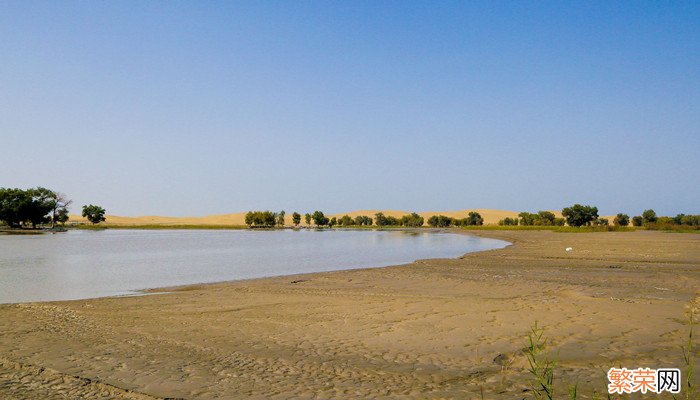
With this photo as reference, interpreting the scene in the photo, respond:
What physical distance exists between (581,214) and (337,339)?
436ft

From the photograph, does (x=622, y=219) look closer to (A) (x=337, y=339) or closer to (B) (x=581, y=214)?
(B) (x=581, y=214)

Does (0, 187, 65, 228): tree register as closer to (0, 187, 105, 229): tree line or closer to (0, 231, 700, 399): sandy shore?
(0, 187, 105, 229): tree line

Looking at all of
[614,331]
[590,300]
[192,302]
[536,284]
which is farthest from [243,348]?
[536,284]

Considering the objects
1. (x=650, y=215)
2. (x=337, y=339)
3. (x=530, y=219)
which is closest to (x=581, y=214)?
(x=650, y=215)

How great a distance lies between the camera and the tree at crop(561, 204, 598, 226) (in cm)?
12800

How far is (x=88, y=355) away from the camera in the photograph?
942cm

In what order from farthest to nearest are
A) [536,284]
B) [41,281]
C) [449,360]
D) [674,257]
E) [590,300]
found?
[674,257], [41,281], [536,284], [590,300], [449,360]

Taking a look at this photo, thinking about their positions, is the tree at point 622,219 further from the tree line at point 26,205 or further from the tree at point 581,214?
the tree line at point 26,205

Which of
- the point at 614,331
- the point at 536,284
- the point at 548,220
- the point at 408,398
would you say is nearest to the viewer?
the point at 408,398

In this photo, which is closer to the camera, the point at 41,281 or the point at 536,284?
the point at 536,284

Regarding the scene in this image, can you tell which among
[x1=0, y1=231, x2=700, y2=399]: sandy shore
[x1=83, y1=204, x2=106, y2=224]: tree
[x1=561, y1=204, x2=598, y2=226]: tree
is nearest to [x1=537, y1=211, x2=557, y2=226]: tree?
[x1=561, y1=204, x2=598, y2=226]: tree

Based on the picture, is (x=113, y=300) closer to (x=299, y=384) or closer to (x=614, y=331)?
(x=299, y=384)

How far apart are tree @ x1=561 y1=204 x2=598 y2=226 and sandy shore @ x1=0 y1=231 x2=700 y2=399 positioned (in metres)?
119

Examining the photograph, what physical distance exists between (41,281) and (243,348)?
19026 mm
